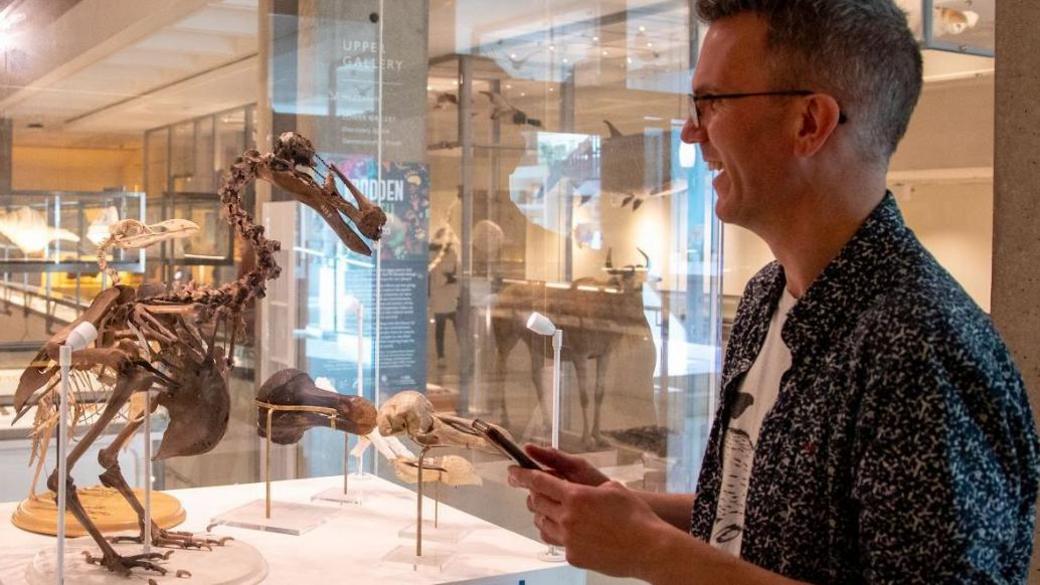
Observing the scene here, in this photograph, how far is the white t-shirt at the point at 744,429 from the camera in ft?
4.92

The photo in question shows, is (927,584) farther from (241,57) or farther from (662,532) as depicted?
(241,57)

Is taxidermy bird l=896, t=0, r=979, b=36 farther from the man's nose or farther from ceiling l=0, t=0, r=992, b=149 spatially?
the man's nose

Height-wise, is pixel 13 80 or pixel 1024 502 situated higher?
pixel 13 80

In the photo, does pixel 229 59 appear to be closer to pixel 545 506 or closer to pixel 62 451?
pixel 62 451

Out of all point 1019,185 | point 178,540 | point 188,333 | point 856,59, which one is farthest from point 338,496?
point 856,59

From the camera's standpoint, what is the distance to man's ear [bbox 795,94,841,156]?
139 centimetres

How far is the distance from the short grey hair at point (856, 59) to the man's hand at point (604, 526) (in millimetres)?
498

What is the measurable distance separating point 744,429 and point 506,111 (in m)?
4.72

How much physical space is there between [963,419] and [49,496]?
2699 millimetres

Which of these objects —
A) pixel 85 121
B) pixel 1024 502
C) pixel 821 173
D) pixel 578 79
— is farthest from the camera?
pixel 578 79

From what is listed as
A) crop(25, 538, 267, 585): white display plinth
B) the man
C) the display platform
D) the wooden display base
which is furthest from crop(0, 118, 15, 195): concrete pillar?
the man

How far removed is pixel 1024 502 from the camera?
4.23ft

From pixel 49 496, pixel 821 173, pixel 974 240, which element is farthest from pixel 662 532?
pixel 974 240

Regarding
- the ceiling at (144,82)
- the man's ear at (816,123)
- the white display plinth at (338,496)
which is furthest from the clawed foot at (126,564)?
the ceiling at (144,82)
